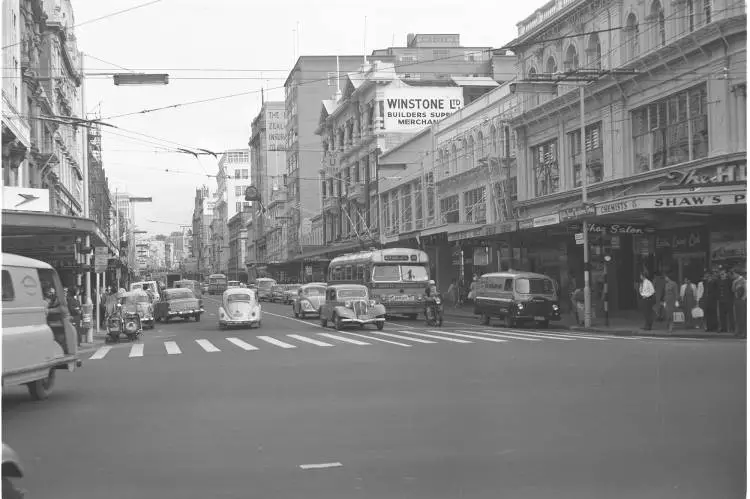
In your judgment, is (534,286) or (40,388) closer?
(40,388)

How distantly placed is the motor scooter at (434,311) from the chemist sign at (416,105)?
128 feet

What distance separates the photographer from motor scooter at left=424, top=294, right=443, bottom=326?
3356 cm

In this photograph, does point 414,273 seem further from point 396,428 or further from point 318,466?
point 318,466

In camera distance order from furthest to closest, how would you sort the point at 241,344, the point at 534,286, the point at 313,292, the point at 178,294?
1. the point at 313,292
2. the point at 178,294
3. the point at 534,286
4. the point at 241,344

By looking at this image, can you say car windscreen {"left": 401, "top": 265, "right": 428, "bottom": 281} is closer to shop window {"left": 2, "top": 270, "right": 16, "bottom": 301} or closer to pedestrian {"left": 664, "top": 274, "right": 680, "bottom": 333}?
pedestrian {"left": 664, "top": 274, "right": 680, "bottom": 333}

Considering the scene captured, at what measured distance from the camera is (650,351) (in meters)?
19.3

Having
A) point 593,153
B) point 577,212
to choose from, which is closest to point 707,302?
point 577,212

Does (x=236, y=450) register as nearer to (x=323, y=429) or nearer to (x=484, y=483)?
(x=323, y=429)

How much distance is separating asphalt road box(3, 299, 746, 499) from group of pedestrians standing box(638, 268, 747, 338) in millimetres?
5903

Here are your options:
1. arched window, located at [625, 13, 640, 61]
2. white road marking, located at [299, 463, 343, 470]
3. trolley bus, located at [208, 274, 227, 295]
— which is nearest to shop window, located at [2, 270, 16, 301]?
white road marking, located at [299, 463, 343, 470]

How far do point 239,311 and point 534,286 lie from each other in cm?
1075

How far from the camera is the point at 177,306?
4172cm

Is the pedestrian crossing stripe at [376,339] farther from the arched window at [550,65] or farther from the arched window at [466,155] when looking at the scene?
the arched window at [466,155]

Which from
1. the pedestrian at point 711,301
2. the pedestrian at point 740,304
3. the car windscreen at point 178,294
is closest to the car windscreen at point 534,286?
the pedestrian at point 711,301
